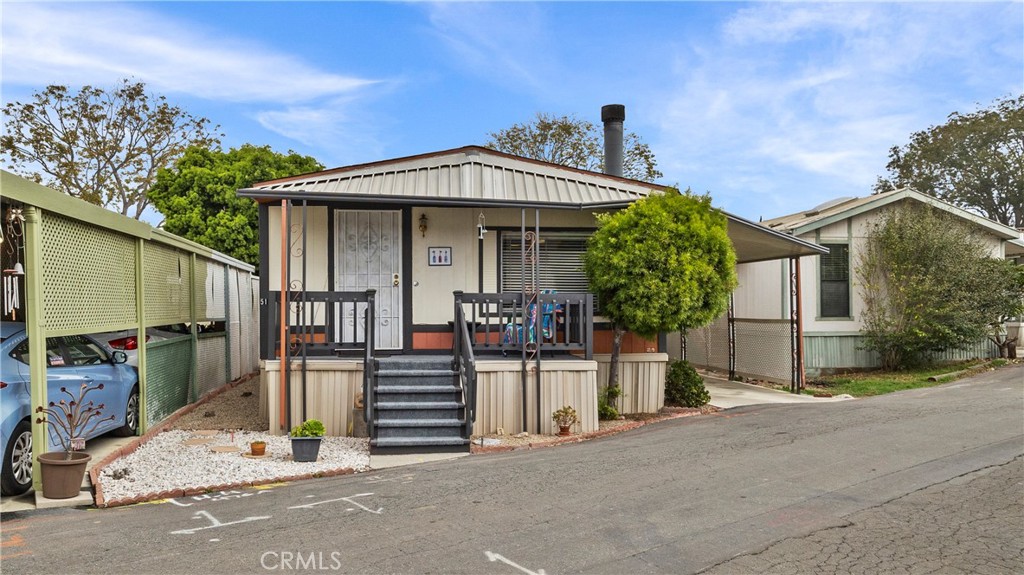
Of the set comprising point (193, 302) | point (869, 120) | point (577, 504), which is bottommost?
point (577, 504)

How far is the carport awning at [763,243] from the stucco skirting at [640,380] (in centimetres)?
223

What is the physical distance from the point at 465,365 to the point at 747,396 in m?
5.86

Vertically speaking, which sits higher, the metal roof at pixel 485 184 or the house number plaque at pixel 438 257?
the metal roof at pixel 485 184

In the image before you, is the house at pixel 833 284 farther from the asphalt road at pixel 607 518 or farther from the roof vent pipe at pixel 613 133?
the asphalt road at pixel 607 518

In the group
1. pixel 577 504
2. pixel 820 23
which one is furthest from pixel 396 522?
pixel 820 23

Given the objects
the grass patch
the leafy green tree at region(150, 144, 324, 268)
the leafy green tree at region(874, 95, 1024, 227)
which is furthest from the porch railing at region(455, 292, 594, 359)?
the leafy green tree at region(874, 95, 1024, 227)

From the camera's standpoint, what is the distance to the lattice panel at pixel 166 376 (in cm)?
870

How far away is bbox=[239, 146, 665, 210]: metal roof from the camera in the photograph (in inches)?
372

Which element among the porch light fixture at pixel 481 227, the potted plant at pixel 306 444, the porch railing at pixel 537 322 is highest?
the porch light fixture at pixel 481 227

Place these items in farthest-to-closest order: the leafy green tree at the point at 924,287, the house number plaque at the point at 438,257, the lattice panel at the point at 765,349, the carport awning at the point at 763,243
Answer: the leafy green tree at the point at 924,287 → the lattice panel at the point at 765,349 → the carport awning at the point at 763,243 → the house number plaque at the point at 438,257

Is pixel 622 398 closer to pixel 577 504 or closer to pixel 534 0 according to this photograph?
pixel 577 504

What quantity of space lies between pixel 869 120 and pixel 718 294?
11.1m

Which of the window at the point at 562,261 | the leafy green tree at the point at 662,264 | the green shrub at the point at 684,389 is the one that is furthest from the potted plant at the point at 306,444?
the green shrub at the point at 684,389

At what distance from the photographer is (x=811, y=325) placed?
47.7 ft
